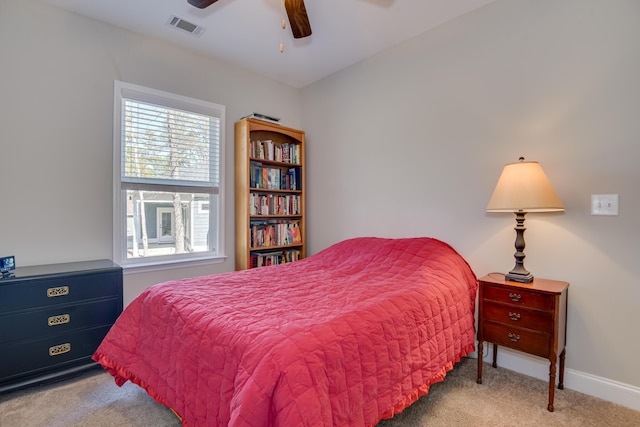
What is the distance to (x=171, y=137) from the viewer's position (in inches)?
113

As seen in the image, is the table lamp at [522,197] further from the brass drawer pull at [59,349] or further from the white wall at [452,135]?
the brass drawer pull at [59,349]

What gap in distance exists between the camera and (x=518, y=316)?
6.15ft

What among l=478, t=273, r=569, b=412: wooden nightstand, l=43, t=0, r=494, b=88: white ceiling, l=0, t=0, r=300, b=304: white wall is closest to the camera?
l=478, t=273, r=569, b=412: wooden nightstand

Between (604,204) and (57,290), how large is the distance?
336 cm

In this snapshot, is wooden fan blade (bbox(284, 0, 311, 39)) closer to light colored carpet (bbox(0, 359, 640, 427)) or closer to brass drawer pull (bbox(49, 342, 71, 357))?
light colored carpet (bbox(0, 359, 640, 427))

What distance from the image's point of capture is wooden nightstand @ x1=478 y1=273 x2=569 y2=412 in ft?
5.74

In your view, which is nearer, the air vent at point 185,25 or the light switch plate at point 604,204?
the light switch plate at point 604,204

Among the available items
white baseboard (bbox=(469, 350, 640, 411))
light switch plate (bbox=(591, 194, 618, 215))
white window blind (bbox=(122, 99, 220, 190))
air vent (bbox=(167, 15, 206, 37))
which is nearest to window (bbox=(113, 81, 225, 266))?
white window blind (bbox=(122, 99, 220, 190))

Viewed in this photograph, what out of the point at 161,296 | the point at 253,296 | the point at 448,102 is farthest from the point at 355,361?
the point at 448,102

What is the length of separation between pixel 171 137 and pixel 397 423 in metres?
2.77

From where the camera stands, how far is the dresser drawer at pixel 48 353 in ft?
6.04

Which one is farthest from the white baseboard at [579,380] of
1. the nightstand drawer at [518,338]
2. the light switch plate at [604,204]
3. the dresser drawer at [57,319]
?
the dresser drawer at [57,319]

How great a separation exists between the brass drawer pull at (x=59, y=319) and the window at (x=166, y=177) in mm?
603

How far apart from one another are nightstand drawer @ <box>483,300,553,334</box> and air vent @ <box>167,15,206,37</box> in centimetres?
298
